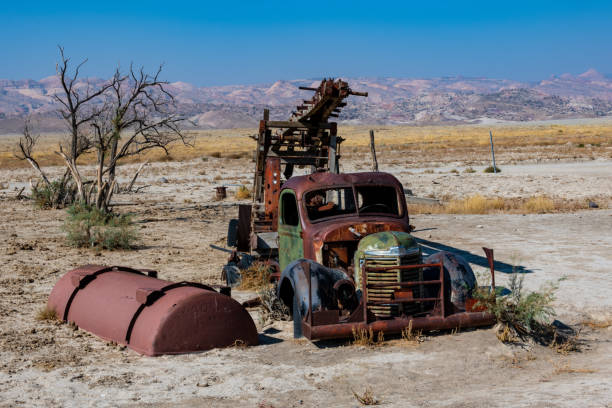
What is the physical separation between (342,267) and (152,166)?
40.5 m

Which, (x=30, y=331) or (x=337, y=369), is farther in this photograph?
(x=30, y=331)

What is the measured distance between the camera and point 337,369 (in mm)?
6609

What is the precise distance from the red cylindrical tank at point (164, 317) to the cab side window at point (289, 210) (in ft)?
6.34

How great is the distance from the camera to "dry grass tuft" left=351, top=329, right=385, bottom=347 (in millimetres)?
7188

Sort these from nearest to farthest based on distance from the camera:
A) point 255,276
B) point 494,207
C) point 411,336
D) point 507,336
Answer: point 507,336
point 411,336
point 255,276
point 494,207

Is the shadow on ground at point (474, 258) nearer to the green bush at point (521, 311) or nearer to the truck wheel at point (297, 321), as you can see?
the green bush at point (521, 311)

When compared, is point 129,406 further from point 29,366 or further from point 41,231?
point 41,231

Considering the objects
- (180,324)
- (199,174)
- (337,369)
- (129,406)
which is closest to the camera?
(129,406)

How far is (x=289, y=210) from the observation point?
939 cm

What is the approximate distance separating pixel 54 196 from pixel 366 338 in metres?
19.1

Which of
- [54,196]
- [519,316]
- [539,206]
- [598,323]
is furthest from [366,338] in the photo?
[54,196]

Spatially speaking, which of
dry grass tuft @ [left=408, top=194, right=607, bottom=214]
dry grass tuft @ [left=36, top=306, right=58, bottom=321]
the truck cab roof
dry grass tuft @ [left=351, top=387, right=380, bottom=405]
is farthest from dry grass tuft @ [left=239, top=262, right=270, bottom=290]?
dry grass tuft @ [left=408, top=194, right=607, bottom=214]

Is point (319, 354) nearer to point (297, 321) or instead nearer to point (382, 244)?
point (297, 321)

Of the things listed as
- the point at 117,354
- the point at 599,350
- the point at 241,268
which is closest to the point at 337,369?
the point at 117,354
